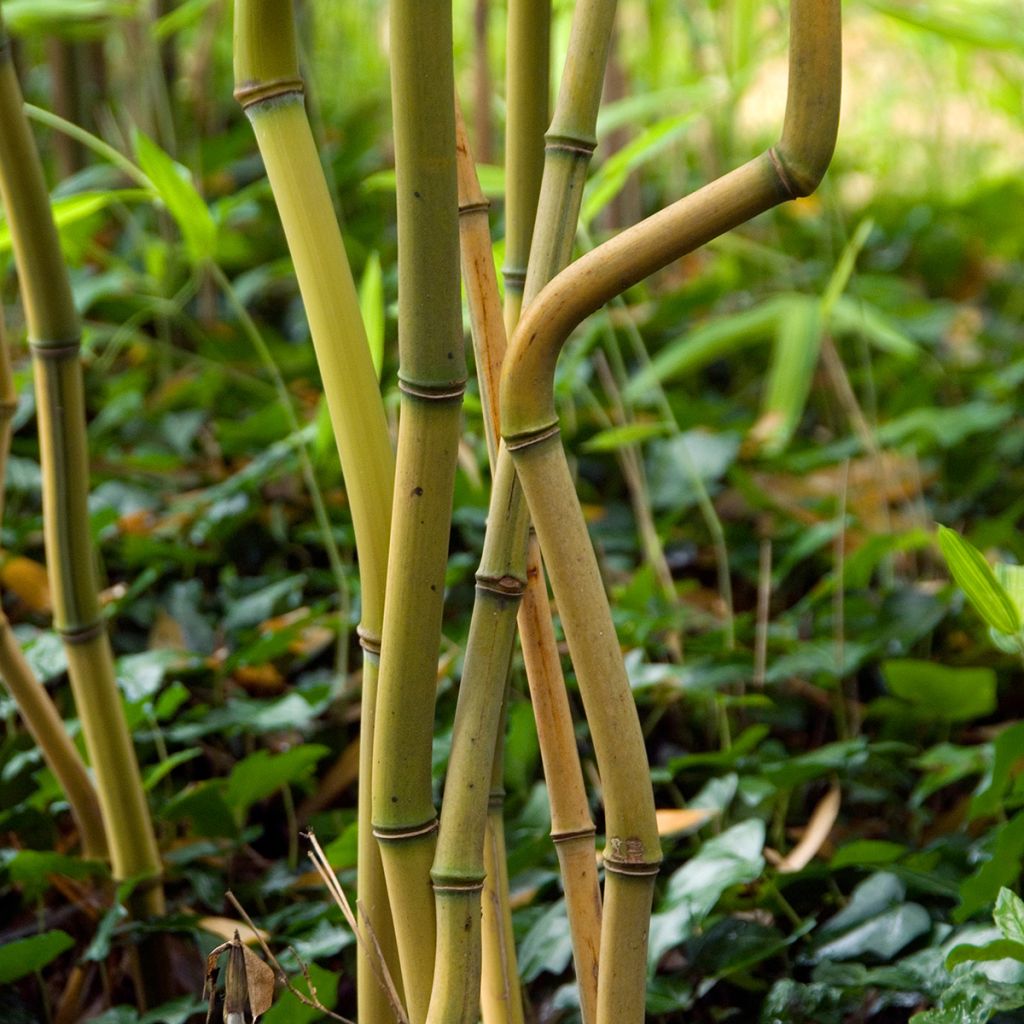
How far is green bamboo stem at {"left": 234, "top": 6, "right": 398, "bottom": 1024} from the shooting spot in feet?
1.39

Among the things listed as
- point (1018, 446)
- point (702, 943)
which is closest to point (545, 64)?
point (702, 943)

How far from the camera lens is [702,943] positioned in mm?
682

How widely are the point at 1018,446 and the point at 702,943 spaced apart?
92cm

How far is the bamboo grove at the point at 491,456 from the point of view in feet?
1.23

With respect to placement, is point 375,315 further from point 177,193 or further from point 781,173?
point 781,173

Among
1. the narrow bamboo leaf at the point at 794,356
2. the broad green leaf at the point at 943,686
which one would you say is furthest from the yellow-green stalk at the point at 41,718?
the narrow bamboo leaf at the point at 794,356

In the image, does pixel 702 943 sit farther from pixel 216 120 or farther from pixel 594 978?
pixel 216 120

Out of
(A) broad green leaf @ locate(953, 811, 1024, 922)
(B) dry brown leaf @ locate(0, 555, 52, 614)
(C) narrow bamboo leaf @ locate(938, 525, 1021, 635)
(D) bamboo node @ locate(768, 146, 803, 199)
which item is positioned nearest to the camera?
(D) bamboo node @ locate(768, 146, 803, 199)

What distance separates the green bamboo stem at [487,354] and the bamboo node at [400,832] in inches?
1.2

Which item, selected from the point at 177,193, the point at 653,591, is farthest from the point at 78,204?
the point at 653,591

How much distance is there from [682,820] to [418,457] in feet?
1.39

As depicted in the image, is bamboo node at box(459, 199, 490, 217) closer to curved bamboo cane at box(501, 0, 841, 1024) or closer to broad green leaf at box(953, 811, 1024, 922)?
curved bamboo cane at box(501, 0, 841, 1024)

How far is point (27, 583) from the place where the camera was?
1100 mm

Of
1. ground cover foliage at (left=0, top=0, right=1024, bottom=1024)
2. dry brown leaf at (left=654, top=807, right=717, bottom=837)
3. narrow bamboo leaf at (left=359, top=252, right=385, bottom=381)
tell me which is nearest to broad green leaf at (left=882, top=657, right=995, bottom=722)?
ground cover foliage at (left=0, top=0, right=1024, bottom=1024)
